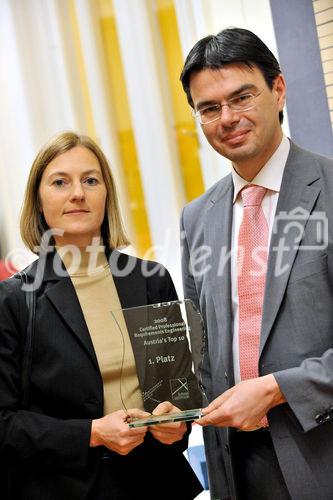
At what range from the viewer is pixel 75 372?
5.92ft

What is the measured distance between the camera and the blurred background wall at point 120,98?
3.43m

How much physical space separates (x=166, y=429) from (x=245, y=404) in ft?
0.76

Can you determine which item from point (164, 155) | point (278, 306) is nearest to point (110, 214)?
point (278, 306)

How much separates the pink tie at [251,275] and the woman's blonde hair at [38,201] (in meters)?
0.44

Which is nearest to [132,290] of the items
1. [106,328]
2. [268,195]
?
[106,328]

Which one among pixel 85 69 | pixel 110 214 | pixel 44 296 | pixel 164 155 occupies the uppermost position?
pixel 85 69

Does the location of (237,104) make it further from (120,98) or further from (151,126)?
(120,98)

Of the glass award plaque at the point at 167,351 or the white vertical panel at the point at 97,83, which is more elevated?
the white vertical panel at the point at 97,83

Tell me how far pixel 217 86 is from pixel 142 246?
172 cm

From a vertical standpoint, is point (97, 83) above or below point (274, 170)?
above

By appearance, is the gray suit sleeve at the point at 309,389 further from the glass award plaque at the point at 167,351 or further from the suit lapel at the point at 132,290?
the suit lapel at the point at 132,290

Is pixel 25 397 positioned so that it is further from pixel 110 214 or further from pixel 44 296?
pixel 110 214

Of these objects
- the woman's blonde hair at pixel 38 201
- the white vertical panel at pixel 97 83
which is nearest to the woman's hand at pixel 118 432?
the woman's blonde hair at pixel 38 201

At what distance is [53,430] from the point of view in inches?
68.5
